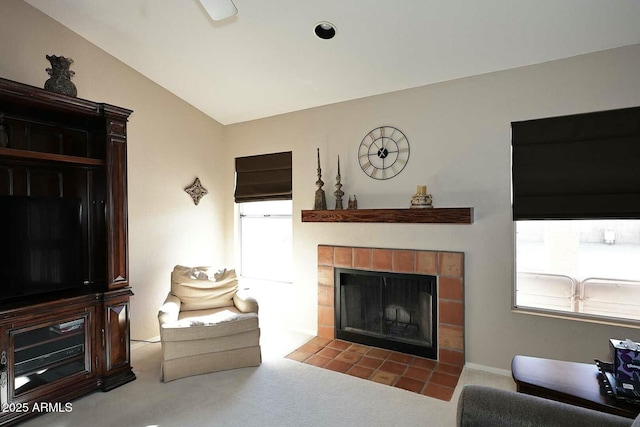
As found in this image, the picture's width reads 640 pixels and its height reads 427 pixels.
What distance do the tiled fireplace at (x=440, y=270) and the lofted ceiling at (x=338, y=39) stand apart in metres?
1.65

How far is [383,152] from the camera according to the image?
3.53m

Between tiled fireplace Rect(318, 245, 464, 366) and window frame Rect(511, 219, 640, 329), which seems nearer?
window frame Rect(511, 219, 640, 329)

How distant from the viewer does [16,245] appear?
2.54 m

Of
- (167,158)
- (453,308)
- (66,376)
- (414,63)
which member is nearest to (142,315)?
(66,376)

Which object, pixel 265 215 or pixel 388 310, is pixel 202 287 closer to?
pixel 265 215

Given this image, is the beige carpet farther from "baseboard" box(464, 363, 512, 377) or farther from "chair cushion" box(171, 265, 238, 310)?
"chair cushion" box(171, 265, 238, 310)

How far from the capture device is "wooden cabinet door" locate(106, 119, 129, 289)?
110 inches

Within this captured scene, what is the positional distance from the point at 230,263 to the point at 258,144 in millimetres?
1654

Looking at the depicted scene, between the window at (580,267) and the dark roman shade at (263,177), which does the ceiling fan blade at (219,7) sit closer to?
the dark roman shade at (263,177)

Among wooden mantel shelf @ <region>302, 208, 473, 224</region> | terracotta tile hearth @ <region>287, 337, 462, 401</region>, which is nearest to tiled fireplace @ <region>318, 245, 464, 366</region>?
terracotta tile hearth @ <region>287, 337, 462, 401</region>

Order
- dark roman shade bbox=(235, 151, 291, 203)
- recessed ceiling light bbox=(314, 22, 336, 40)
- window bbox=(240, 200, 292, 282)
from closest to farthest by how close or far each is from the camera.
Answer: recessed ceiling light bbox=(314, 22, 336, 40) < dark roman shade bbox=(235, 151, 291, 203) < window bbox=(240, 200, 292, 282)

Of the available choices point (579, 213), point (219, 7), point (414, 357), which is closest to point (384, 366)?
point (414, 357)

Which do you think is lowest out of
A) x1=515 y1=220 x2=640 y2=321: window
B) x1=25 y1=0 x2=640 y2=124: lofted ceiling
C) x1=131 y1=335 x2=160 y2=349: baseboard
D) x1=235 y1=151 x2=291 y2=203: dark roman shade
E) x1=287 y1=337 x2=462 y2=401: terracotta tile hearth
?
x1=287 y1=337 x2=462 y2=401: terracotta tile hearth

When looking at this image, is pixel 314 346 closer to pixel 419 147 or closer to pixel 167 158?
pixel 419 147
